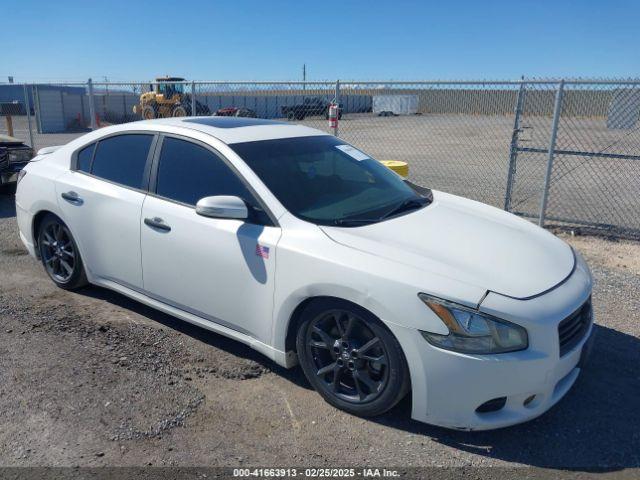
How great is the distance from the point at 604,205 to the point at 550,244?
6858 millimetres

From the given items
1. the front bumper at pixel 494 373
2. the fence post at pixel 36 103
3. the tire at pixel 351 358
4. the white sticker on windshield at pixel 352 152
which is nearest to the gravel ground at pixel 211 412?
the tire at pixel 351 358

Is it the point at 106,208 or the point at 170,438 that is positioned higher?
the point at 106,208

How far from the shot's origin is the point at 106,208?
163 inches

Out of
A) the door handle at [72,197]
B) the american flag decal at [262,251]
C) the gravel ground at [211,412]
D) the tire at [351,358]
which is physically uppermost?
the door handle at [72,197]

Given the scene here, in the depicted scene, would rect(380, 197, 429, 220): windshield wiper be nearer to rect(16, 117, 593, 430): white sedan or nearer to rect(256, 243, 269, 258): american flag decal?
rect(16, 117, 593, 430): white sedan

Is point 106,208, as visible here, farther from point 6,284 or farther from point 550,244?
point 550,244

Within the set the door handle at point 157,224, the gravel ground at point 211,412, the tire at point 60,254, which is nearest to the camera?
the gravel ground at point 211,412

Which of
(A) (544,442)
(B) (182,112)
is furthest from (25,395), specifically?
(B) (182,112)

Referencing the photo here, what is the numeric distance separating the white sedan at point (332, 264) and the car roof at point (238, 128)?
0.08 ft

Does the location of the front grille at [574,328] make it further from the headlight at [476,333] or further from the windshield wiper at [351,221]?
the windshield wiper at [351,221]

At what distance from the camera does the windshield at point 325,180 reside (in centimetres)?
346

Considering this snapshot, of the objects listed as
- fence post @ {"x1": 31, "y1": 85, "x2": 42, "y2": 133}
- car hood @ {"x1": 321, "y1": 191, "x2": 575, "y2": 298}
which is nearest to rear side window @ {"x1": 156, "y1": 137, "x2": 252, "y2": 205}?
car hood @ {"x1": 321, "y1": 191, "x2": 575, "y2": 298}

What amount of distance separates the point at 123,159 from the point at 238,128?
982 millimetres

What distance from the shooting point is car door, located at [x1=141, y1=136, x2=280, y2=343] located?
3332 mm
